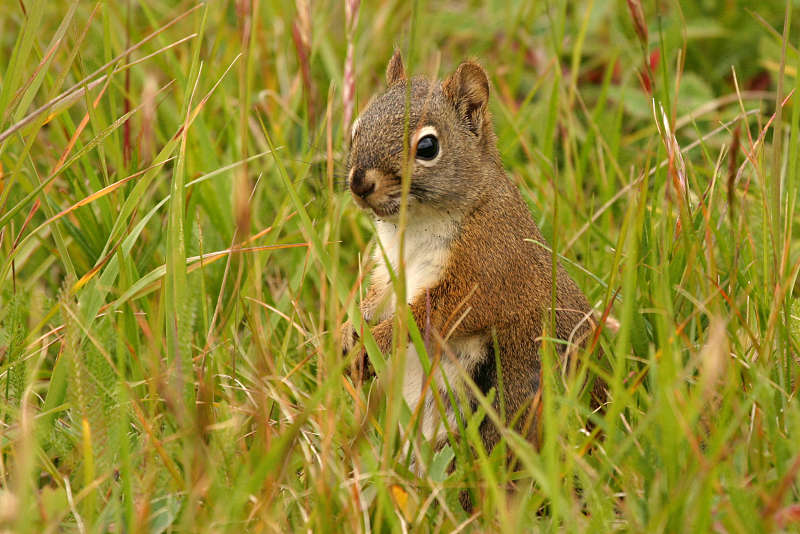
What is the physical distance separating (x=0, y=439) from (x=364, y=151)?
1193 mm

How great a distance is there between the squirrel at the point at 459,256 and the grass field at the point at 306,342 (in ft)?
0.36

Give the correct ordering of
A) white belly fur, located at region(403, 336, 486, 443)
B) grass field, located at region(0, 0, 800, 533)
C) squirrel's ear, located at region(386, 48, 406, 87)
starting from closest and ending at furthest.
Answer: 1. grass field, located at region(0, 0, 800, 533)
2. white belly fur, located at region(403, 336, 486, 443)
3. squirrel's ear, located at region(386, 48, 406, 87)

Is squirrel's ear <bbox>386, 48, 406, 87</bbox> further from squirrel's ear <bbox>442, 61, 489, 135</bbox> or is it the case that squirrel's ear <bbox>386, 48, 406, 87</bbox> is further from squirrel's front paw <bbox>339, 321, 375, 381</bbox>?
squirrel's front paw <bbox>339, 321, 375, 381</bbox>

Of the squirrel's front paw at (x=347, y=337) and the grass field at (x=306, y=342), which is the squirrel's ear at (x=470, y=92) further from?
the squirrel's front paw at (x=347, y=337)

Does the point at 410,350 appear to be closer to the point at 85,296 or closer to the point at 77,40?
the point at 85,296

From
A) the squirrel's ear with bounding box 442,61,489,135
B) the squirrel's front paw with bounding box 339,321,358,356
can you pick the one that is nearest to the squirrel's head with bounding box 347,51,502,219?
A: the squirrel's ear with bounding box 442,61,489,135

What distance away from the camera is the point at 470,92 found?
2.98m

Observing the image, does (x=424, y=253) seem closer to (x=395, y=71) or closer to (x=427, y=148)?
(x=427, y=148)

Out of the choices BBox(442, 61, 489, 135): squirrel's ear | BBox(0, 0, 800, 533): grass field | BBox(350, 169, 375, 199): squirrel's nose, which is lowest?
BBox(0, 0, 800, 533): grass field

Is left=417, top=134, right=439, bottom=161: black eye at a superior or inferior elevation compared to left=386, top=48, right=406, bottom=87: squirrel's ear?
inferior

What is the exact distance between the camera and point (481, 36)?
16.3ft

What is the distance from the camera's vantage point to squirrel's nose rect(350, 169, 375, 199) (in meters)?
2.63

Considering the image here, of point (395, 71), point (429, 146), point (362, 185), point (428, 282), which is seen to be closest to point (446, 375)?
point (428, 282)

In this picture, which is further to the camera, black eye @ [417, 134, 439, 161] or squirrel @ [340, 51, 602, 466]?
black eye @ [417, 134, 439, 161]
